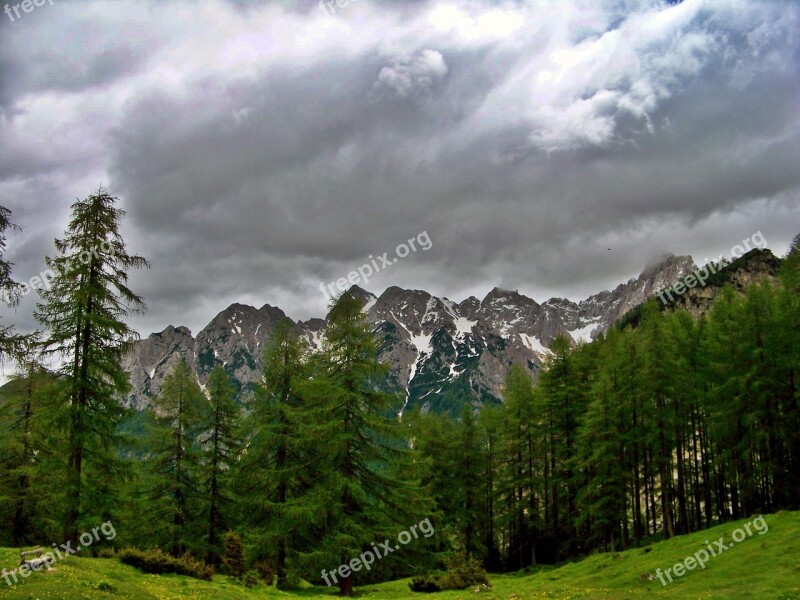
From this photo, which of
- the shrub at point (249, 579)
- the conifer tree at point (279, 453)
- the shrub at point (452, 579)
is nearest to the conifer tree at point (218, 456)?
the conifer tree at point (279, 453)

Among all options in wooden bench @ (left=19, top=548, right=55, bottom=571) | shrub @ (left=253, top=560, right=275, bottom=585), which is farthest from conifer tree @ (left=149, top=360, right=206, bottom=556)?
wooden bench @ (left=19, top=548, right=55, bottom=571)

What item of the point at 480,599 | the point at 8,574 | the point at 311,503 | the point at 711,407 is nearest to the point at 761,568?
the point at 480,599

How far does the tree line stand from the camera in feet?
83.3

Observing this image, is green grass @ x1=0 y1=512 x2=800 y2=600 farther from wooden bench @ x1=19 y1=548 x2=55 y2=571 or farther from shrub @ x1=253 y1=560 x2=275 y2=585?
shrub @ x1=253 y1=560 x2=275 y2=585

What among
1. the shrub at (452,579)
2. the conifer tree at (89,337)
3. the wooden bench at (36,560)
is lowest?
the shrub at (452,579)

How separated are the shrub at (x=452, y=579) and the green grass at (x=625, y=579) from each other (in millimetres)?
2830

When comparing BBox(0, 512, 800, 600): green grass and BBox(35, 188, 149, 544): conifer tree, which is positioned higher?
BBox(35, 188, 149, 544): conifer tree

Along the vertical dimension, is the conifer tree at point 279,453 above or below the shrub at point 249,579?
above

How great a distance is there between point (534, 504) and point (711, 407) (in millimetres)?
19649

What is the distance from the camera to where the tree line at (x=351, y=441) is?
25391 mm

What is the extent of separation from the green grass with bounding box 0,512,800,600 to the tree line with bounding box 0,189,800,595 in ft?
15.3

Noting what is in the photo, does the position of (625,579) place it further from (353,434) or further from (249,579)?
(249,579)

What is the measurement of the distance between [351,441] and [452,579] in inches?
435

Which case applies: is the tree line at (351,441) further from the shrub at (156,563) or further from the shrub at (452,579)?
the shrub at (156,563)
